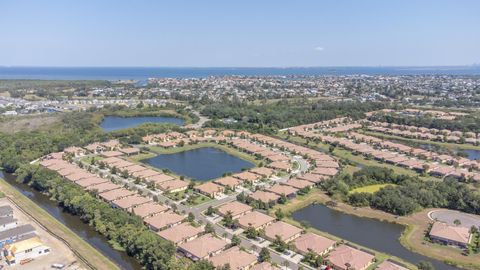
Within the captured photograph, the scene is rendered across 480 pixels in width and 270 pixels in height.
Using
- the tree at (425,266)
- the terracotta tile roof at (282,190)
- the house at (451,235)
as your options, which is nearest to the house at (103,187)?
the terracotta tile roof at (282,190)

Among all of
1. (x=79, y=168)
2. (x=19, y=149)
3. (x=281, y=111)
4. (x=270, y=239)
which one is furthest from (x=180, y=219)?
(x=281, y=111)

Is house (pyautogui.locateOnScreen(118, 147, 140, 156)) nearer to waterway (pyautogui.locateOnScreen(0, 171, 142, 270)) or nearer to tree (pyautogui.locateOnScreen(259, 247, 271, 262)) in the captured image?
waterway (pyautogui.locateOnScreen(0, 171, 142, 270))

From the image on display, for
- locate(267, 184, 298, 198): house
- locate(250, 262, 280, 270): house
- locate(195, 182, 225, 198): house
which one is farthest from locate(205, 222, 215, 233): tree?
locate(267, 184, 298, 198): house

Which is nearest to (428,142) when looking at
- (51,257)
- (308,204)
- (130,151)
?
(308,204)

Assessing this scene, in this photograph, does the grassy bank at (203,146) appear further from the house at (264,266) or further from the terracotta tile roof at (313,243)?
the house at (264,266)

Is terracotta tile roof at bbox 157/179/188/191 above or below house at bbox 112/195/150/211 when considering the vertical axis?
below

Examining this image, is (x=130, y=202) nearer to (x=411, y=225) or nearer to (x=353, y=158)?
(x=411, y=225)
